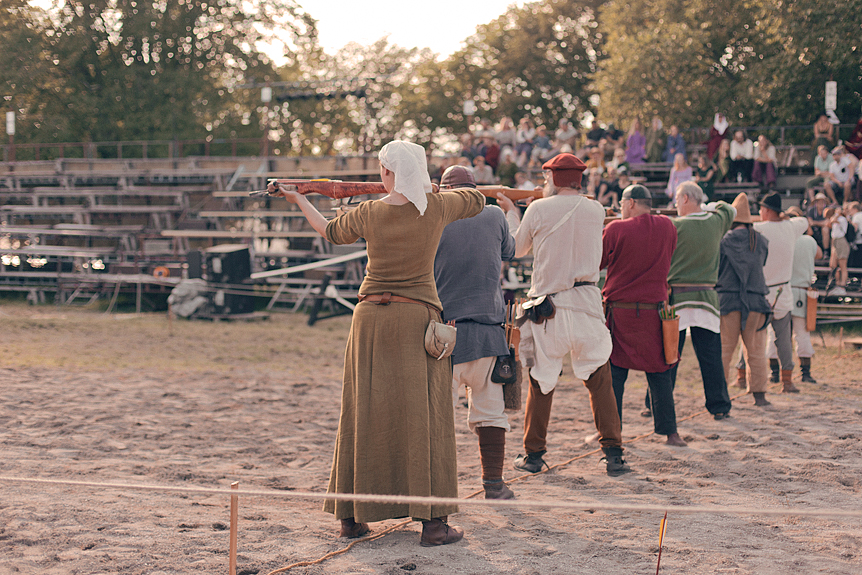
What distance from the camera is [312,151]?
40.0 metres

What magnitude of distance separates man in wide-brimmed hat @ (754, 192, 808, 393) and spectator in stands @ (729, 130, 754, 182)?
816cm

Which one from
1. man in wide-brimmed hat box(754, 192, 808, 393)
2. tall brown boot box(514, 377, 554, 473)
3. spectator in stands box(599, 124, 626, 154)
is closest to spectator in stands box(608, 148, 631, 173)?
spectator in stands box(599, 124, 626, 154)

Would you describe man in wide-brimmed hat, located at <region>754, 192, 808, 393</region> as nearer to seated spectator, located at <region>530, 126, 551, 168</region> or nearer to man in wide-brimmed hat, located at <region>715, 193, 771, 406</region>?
man in wide-brimmed hat, located at <region>715, 193, 771, 406</region>

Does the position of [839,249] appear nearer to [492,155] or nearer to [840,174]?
[840,174]

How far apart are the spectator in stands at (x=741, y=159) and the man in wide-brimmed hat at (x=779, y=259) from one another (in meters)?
8.16

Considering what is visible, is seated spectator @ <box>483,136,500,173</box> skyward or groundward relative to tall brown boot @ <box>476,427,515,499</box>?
skyward

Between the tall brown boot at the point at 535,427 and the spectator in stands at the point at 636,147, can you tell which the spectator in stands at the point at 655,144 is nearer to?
the spectator in stands at the point at 636,147

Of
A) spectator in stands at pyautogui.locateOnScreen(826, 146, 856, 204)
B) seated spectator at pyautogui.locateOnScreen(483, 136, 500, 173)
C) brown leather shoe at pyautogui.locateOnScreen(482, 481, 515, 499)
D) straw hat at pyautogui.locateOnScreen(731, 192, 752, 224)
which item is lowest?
brown leather shoe at pyautogui.locateOnScreen(482, 481, 515, 499)

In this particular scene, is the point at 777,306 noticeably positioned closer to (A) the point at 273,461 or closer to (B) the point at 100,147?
(A) the point at 273,461

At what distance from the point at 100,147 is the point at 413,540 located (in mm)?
28586

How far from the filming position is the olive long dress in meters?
3.51

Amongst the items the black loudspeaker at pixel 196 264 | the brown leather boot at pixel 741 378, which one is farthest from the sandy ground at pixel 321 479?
the black loudspeaker at pixel 196 264

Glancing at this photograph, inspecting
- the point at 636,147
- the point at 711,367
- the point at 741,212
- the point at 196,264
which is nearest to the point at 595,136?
the point at 636,147

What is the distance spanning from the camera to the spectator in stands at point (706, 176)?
14.6 metres
